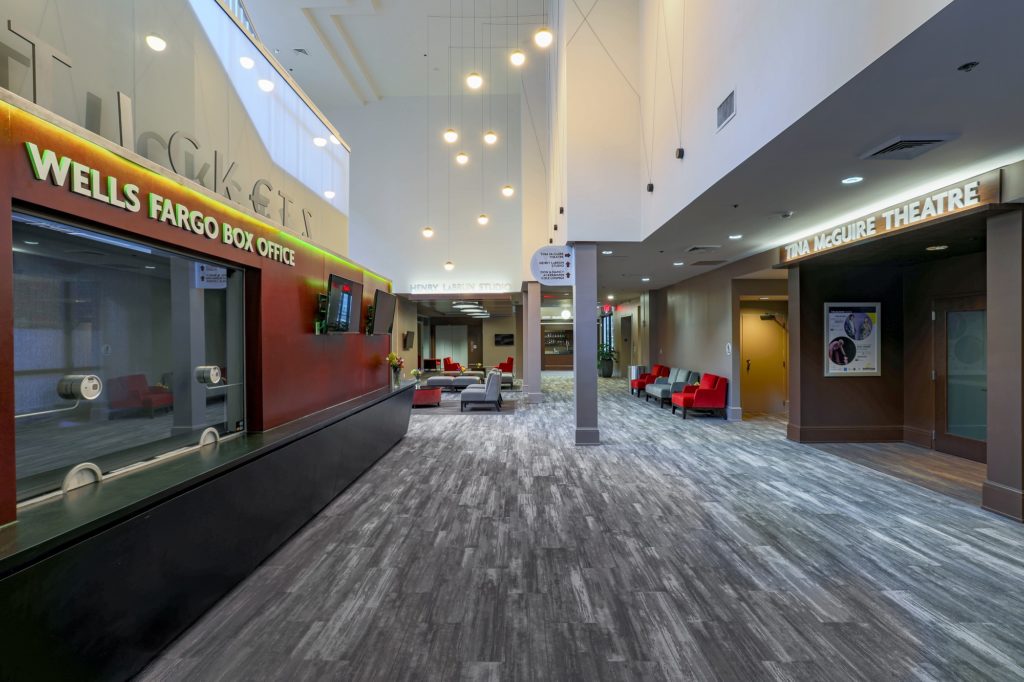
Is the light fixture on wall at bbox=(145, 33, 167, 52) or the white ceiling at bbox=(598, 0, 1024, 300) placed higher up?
the light fixture on wall at bbox=(145, 33, 167, 52)

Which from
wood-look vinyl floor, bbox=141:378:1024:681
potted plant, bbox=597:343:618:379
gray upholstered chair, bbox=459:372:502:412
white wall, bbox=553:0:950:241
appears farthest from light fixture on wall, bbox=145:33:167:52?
potted plant, bbox=597:343:618:379

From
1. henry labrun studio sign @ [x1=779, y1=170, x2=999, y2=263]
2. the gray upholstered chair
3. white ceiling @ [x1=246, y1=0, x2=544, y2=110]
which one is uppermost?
white ceiling @ [x1=246, y1=0, x2=544, y2=110]

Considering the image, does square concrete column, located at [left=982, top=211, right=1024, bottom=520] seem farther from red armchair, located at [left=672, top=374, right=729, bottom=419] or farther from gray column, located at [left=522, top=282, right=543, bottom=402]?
gray column, located at [left=522, top=282, right=543, bottom=402]

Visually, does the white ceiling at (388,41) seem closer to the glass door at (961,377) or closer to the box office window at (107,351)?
the box office window at (107,351)

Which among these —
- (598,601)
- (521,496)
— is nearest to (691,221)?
(521,496)

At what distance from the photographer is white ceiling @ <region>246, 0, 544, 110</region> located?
11039mm

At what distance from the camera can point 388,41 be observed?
12484 millimetres

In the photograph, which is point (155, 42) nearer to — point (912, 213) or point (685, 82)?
point (685, 82)

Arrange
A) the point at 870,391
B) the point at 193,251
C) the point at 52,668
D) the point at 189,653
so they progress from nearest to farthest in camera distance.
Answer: the point at 52,668
the point at 189,653
the point at 193,251
the point at 870,391

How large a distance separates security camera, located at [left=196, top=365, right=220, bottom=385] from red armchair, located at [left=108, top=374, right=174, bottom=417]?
9.2 inches

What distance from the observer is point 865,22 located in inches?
101

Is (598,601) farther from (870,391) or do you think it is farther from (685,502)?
(870,391)

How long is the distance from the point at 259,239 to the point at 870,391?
8.95m

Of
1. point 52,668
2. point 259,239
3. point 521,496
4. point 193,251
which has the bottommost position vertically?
point 521,496
